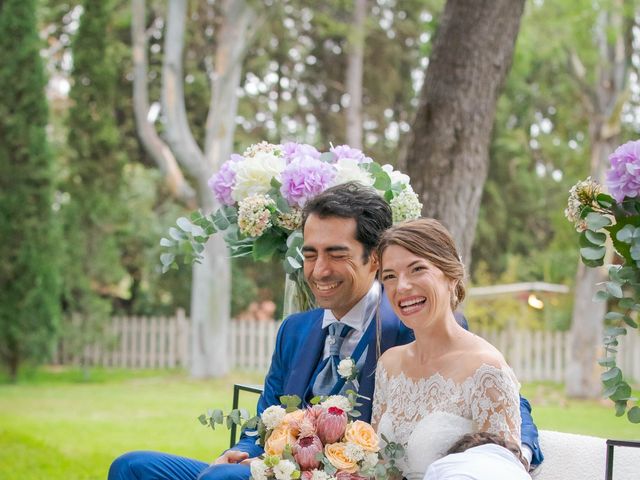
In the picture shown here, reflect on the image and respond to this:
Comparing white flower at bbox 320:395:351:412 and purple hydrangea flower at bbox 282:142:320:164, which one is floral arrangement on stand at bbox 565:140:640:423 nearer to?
white flower at bbox 320:395:351:412

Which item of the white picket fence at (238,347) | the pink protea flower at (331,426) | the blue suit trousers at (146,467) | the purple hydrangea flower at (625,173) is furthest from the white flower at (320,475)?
the white picket fence at (238,347)

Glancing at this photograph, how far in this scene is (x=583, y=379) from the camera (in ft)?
45.2

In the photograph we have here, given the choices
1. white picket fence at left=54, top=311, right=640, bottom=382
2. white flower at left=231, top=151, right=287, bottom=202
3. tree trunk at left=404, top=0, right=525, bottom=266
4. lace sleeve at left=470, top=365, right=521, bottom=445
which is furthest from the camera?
white picket fence at left=54, top=311, right=640, bottom=382

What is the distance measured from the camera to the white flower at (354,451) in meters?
2.53

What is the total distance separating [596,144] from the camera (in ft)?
46.6

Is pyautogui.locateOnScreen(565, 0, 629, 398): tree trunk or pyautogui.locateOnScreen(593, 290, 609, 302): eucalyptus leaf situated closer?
pyautogui.locateOnScreen(593, 290, 609, 302): eucalyptus leaf

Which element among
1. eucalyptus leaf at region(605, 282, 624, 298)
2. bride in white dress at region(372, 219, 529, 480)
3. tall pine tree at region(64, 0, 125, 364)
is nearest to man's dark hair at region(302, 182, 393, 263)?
bride in white dress at region(372, 219, 529, 480)

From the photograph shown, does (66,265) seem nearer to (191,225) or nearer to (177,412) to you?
(177,412)

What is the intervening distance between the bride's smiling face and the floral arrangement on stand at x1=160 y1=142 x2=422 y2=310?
2.73 ft

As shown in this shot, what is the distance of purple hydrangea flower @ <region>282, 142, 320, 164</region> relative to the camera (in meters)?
3.93

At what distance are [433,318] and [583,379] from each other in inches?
458

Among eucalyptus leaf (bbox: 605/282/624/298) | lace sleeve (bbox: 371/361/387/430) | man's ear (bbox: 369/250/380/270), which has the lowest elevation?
lace sleeve (bbox: 371/361/387/430)

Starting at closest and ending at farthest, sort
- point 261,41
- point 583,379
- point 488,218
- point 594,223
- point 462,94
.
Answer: point 594,223 < point 462,94 < point 583,379 < point 261,41 < point 488,218

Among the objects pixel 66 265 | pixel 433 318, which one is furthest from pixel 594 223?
pixel 66 265
